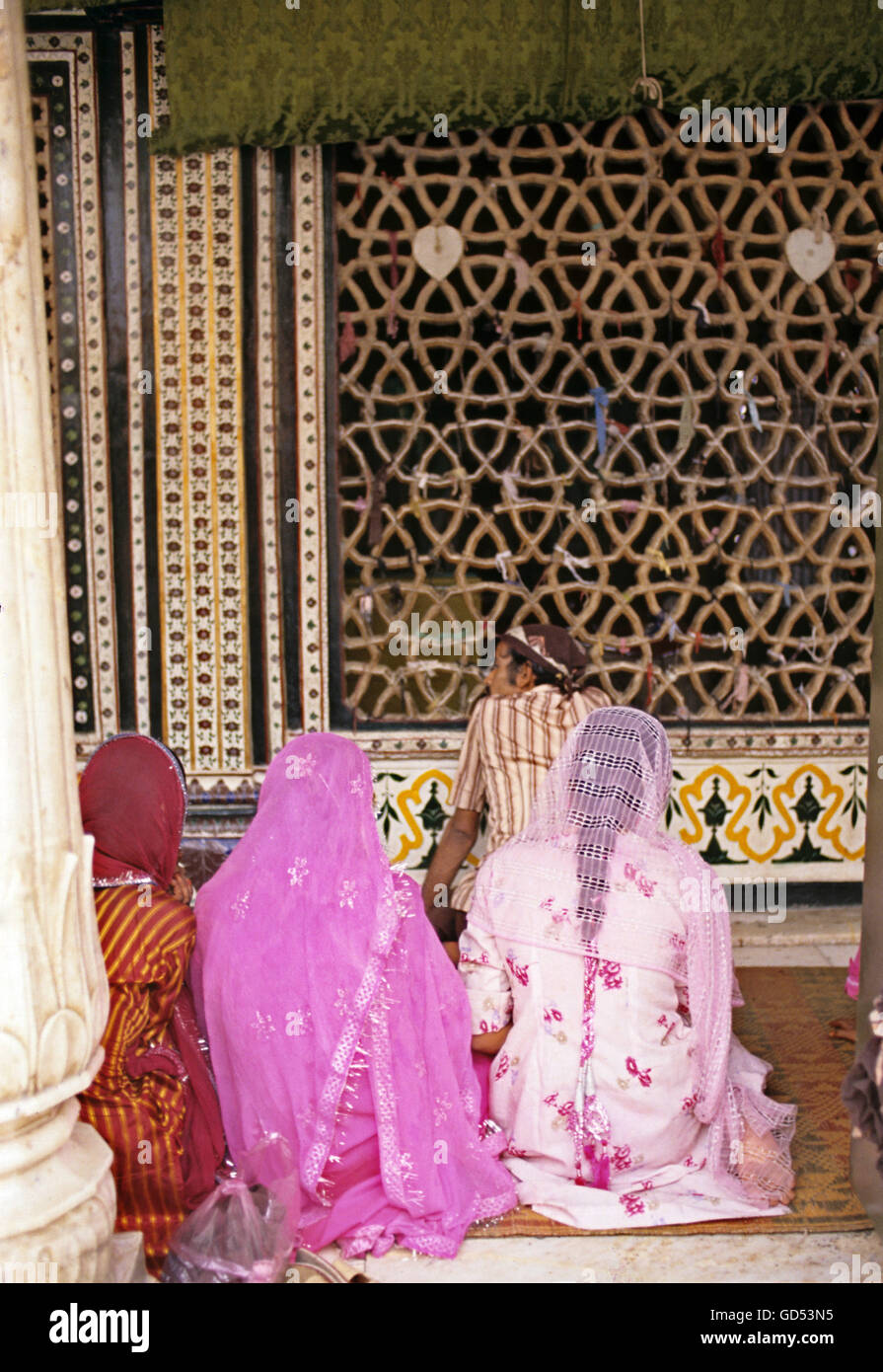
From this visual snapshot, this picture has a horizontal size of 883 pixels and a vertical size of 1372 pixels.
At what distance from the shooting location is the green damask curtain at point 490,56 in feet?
11.9

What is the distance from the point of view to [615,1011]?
244cm

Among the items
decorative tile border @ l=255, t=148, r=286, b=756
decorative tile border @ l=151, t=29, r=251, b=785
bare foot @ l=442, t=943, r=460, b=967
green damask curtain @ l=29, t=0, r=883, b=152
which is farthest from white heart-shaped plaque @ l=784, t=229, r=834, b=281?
bare foot @ l=442, t=943, r=460, b=967

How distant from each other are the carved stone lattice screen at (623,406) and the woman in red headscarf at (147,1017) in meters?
1.79

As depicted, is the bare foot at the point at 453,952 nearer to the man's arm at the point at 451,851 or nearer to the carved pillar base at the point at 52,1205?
the man's arm at the point at 451,851

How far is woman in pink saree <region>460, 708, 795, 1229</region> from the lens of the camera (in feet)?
7.99

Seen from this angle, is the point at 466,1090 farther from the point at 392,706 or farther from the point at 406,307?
the point at 406,307

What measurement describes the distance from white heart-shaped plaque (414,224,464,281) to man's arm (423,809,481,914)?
5.74 ft

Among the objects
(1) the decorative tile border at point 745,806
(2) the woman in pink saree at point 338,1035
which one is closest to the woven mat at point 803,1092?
(2) the woman in pink saree at point 338,1035

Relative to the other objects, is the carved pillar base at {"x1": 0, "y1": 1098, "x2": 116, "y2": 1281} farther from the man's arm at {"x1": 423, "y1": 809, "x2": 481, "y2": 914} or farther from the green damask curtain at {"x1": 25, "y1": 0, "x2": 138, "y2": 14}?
the green damask curtain at {"x1": 25, "y1": 0, "x2": 138, "y2": 14}

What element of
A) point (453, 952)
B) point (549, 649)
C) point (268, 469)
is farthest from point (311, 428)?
point (453, 952)

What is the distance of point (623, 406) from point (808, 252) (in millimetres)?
753

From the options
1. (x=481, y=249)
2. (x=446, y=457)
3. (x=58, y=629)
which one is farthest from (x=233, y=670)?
(x=58, y=629)

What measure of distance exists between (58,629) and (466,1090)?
50.5 inches

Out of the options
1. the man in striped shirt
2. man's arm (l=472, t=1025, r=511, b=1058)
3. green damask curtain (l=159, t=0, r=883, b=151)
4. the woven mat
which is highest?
green damask curtain (l=159, t=0, r=883, b=151)
